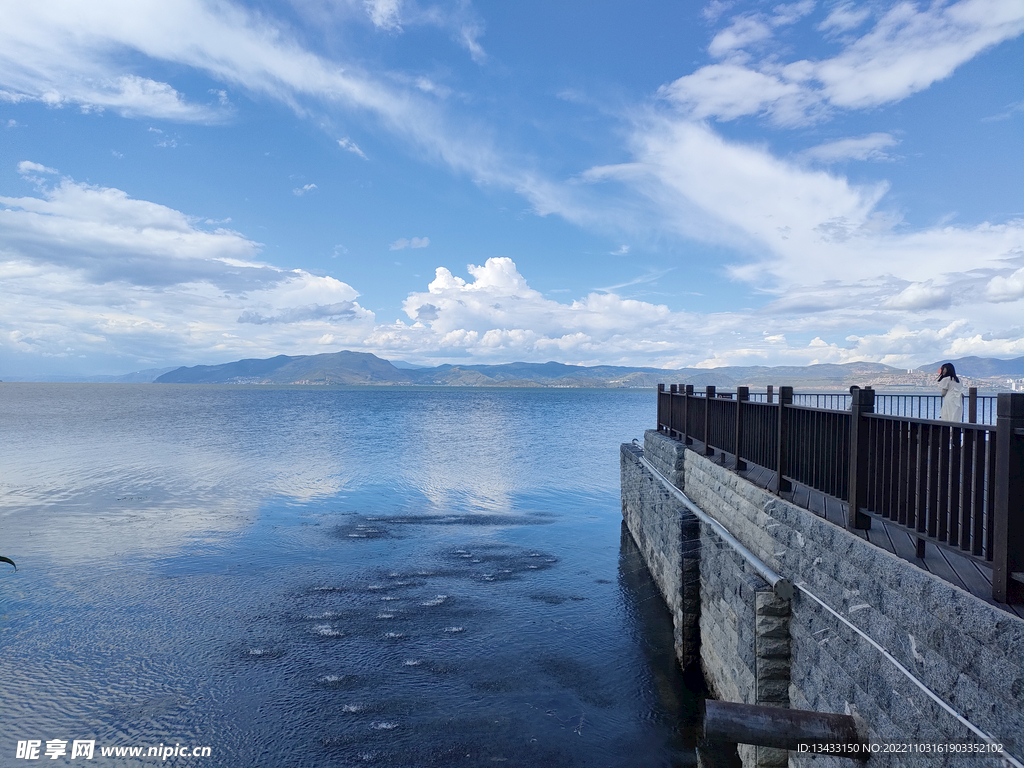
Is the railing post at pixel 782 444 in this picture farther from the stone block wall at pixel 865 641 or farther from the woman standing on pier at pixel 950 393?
the woman standing on pier at pixel 950 393

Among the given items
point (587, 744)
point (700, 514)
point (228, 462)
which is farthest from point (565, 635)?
point (228, 462)

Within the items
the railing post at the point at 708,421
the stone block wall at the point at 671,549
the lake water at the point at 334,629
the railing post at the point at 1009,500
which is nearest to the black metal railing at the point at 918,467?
the railing post at the point at 1009,500

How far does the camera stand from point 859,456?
5.67 metres

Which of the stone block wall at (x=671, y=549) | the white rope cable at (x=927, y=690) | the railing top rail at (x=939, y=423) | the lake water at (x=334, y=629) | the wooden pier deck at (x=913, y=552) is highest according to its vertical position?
the railing top rail at (x=939, y=423)

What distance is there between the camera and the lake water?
28.3 feet

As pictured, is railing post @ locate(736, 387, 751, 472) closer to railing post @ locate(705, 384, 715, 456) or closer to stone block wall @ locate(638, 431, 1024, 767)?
stone block wall @ locate(638, 431, 1024, 767)

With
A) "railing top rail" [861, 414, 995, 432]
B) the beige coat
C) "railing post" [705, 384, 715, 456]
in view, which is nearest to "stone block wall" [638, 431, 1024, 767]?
"railing top rail" [861, 414, 995, 432]

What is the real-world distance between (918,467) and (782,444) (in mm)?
2716

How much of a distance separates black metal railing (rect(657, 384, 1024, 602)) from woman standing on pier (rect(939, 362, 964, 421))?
0.43 m

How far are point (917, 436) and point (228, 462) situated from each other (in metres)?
37.6

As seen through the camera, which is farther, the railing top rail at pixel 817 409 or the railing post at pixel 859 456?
the railing top rail at pixel 817 409

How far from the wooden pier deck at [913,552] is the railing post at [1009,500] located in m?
0.16

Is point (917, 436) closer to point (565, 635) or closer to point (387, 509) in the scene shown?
point (565, 635)

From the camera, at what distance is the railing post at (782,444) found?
7.43 m
